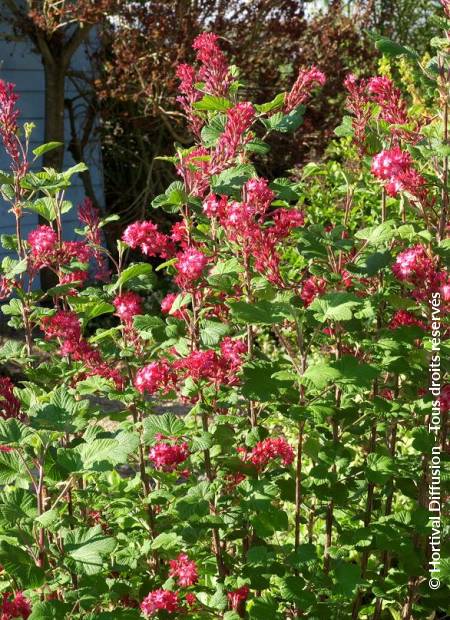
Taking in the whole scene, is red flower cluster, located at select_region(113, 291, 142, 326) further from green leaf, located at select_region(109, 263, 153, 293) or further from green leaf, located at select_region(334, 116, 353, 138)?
green leaf, located at select_region(334, 116, 353, 138)

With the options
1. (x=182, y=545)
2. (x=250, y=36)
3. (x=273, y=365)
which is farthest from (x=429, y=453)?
(x=250, y=36)

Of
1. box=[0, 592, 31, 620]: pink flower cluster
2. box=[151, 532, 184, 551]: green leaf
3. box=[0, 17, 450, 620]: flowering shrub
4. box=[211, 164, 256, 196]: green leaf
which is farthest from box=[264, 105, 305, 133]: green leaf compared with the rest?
box=[0, 592, 31, 620]: pink flower cluster

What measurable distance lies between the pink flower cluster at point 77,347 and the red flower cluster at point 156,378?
0.13 m

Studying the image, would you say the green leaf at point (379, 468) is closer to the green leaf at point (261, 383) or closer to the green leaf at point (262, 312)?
the green leaf at point (261, 383)

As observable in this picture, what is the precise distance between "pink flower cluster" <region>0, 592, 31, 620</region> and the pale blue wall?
635 centimetres

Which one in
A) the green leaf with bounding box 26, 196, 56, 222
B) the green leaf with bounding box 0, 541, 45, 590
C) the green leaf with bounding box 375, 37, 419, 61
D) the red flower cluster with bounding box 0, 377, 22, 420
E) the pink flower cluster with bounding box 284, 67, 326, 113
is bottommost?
the green leaf with bounding box 0, 541, 45, 590

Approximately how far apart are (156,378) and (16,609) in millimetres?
616

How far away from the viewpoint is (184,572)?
84.3 inches

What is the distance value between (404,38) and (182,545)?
36.5ft

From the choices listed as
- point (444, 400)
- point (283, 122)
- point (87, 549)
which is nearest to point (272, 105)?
point (283, 122)

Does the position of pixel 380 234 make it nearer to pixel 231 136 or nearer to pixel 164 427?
pixel 231 136

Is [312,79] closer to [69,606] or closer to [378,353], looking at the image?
[378,353]

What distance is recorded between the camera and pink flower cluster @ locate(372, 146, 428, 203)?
214cm

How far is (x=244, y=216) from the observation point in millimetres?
2057
